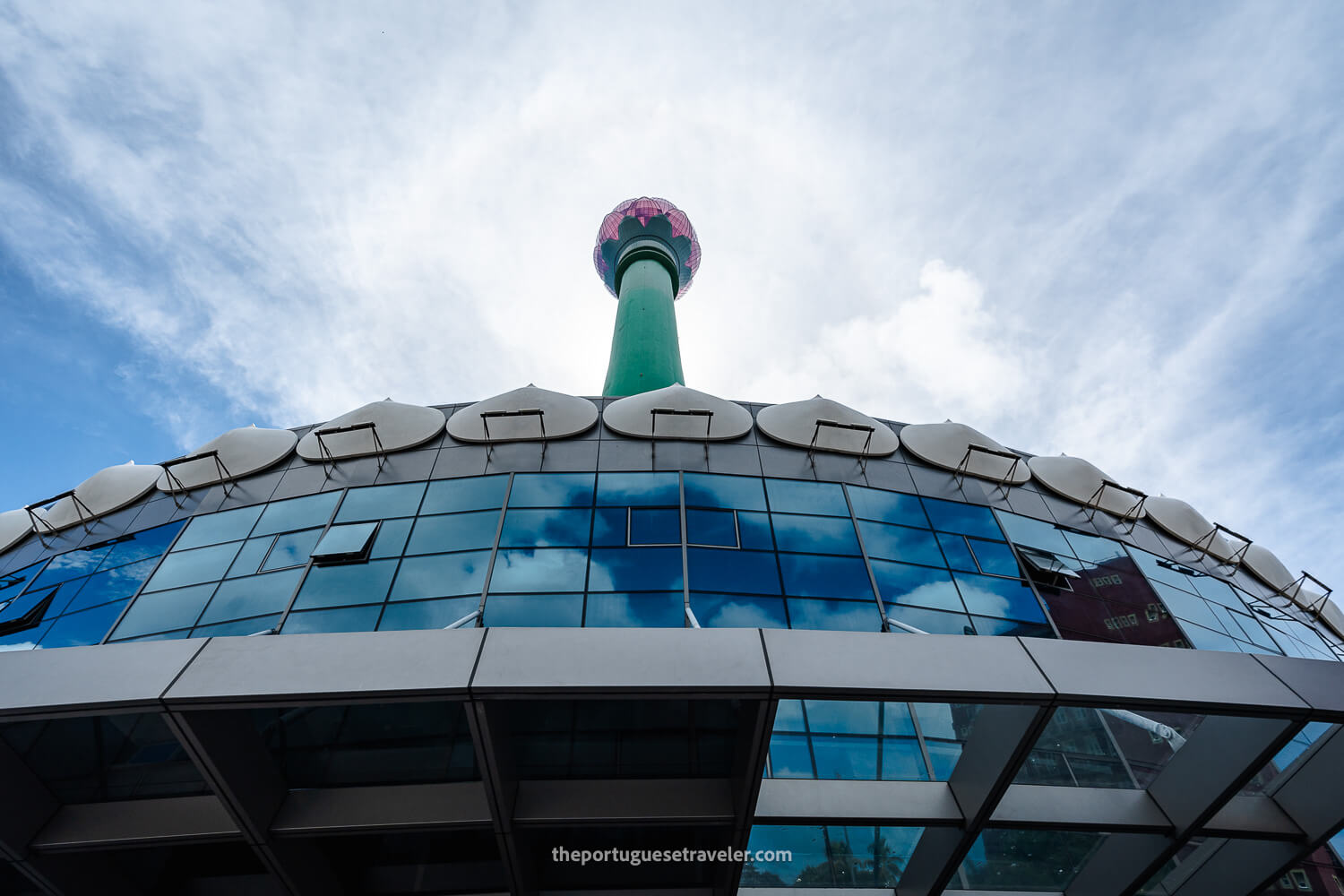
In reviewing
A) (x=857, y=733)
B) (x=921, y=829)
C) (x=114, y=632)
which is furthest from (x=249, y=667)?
(x=921, y=829)

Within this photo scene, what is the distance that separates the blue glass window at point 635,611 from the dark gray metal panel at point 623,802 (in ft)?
9.63

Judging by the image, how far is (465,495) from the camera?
16297 mm

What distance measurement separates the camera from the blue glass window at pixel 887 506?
16.8 meters

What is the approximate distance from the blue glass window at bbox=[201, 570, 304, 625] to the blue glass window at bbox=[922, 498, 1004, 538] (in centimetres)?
1419

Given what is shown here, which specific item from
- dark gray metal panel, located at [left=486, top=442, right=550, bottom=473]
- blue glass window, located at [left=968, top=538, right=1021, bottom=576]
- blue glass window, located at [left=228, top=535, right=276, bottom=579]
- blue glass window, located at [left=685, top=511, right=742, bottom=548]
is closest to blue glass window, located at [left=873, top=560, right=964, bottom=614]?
blue glass window, located at [left=968, top=538, right=1021, bottom=576]

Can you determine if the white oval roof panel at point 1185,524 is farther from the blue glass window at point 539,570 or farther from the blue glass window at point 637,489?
the blue glass window at point 539,570

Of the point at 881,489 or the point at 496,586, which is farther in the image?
the point at 881,489

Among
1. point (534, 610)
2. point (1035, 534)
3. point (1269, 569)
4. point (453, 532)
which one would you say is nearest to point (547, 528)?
point (453, 532)

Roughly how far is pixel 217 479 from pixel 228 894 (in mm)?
9519

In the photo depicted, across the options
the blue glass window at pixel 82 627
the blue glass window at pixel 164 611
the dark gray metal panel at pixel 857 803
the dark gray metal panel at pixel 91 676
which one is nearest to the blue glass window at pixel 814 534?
the dark gray metal panel at pixel 857 803

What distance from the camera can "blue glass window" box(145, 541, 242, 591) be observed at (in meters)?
15.7

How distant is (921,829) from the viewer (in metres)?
12.9

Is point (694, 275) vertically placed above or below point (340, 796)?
above

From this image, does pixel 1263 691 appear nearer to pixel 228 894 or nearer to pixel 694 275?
pixel 228 894
